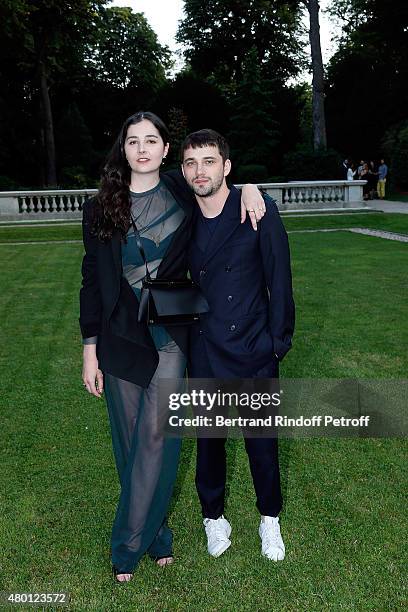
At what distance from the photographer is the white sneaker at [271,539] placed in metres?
3.36

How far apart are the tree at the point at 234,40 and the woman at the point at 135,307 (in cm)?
4362

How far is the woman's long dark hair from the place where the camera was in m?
2.95

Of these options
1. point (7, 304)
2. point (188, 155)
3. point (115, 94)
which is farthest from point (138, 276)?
point (115, 94)

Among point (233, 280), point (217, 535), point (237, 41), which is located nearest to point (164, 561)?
point (217, 535)

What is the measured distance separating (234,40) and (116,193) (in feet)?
151

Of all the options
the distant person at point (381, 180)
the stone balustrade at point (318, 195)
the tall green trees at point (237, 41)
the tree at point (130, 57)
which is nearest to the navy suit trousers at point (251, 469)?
the stone balustrade at point (318, 195)

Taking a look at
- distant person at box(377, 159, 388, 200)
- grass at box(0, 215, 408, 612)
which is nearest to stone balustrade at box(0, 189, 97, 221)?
distant person at box(377, 159, 388, 200)

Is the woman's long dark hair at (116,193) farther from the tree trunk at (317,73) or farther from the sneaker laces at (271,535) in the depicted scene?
the tree trunk at (317,73)

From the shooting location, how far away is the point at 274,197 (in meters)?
23.8

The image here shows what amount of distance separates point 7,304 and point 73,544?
7.03 meters

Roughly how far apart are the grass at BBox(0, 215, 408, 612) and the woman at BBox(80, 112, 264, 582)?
0.95ft

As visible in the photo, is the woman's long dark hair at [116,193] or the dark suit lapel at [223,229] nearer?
the woman's long dark hair at [116,193]

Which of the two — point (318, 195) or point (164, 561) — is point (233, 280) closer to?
point (164, 561)

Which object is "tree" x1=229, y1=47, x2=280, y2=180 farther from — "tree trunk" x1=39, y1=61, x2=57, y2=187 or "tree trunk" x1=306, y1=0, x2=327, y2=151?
"tree trunk" x1=39, y1=61, x2=57, y2=187
